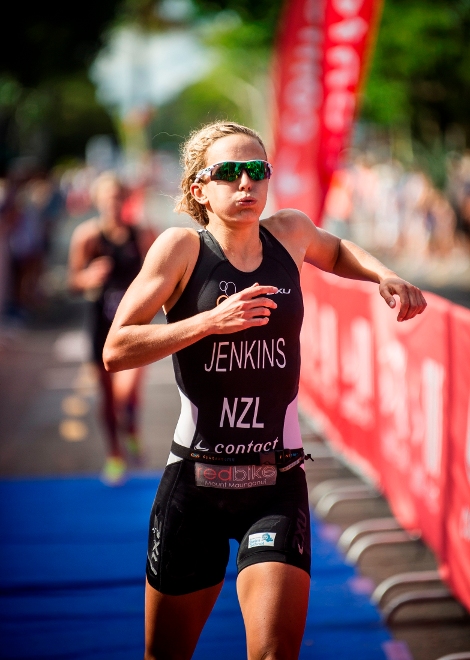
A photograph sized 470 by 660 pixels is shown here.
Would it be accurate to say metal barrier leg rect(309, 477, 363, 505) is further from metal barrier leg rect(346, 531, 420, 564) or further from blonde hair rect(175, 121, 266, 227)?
blonde hair rect(175, 121, 266, 227)

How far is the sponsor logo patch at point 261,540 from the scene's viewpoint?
283 centimetres

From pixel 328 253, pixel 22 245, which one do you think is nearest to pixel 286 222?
pixel 328 253

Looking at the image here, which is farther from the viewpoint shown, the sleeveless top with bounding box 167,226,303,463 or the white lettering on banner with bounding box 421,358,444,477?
the white lettering on banner with bounding box 421,358,444,477

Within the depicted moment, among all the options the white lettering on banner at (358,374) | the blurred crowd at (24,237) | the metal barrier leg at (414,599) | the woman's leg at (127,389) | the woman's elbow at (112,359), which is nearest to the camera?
the woman's elbow at (112,359)

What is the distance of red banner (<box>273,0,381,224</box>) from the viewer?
25.5 ft

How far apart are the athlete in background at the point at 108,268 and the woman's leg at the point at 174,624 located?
3.79m

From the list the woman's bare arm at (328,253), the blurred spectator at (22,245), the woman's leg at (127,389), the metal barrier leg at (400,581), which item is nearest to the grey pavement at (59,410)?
the woman's leg at (127,389)

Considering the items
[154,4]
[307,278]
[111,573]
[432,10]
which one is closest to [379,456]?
[111,573]

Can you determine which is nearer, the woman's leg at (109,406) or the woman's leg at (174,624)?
the woman's leg at (174,624)

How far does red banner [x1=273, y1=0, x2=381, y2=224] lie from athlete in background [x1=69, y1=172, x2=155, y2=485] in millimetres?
2258

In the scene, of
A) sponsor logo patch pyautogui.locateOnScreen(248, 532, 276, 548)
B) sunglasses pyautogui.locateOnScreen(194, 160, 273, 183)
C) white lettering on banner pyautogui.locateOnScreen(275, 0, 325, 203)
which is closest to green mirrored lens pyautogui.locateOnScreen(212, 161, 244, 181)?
sunglasses pyautogui.locateOnScreen(194, 160, 273, 183)

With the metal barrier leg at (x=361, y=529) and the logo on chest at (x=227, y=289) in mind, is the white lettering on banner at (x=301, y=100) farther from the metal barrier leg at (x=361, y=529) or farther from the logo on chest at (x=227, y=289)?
the logo on chest at (x=227, y=289)

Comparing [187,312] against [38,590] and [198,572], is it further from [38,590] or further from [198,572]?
[38,590]

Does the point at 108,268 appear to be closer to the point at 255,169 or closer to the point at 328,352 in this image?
the point at 328,352
